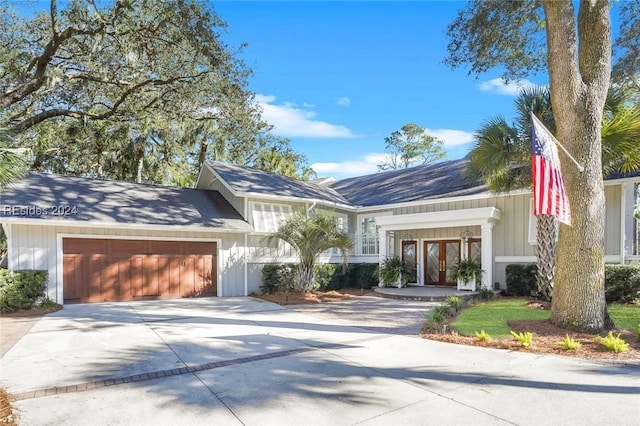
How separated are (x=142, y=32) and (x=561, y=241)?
48.4 ft

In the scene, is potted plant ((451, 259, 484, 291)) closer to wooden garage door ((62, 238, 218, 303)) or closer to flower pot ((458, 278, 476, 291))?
flower pot ((458, 278, 476, 291))

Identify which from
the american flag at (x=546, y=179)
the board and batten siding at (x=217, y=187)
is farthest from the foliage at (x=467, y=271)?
the board and batten siding at (x=217, y=187)

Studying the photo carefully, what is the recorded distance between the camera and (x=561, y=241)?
8094 millimetres

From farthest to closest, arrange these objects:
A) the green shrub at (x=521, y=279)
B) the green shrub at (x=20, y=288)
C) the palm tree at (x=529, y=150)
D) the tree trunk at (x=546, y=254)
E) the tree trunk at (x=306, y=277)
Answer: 1. the tree trunk at (x=306, y=277)
2. the green shrub at (x=521, y=279)
3. the tree trunk at (x=546, y=254)
4. the green shrub at (x=20, y=288)
5. the palm tree at (x=529, y=150)

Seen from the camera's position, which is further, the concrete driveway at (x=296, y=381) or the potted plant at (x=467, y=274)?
the potted plant at (x=467, y=274)

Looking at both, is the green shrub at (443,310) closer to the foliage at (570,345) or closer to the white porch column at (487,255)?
the foliage at (570,345)

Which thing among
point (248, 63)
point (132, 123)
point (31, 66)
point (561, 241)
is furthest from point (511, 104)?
point (132, 123)

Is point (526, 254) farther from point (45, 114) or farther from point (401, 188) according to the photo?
point (45, 114)

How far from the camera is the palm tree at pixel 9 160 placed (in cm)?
445

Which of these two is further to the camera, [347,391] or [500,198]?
[500,198]

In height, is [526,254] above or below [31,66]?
below

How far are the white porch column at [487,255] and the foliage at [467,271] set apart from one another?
196mm

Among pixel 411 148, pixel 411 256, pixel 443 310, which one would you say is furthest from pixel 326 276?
pixel 411 148

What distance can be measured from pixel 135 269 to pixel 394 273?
995 centimetres
